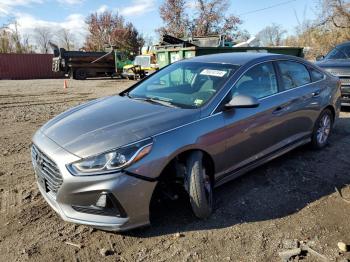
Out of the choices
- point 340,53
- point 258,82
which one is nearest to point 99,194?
point 258,82

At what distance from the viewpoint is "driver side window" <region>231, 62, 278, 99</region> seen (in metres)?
3.86

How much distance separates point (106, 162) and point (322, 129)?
4.00 metres

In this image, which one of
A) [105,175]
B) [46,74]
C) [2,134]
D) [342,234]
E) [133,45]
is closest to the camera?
[105,175]

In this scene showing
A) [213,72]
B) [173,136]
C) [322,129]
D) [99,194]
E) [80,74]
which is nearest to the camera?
[99,194]

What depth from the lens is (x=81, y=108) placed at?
13.4 ft

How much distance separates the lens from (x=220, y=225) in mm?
3342

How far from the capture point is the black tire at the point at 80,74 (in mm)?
25656

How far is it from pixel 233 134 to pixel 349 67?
233 inches

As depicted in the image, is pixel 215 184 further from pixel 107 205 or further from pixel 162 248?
pixel 107 205

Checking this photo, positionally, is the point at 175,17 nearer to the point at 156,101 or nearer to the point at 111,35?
the point at 111,35

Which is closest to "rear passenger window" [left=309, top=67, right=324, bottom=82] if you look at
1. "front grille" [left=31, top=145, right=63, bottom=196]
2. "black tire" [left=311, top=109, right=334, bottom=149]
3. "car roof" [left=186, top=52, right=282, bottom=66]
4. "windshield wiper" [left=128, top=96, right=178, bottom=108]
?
"black tire" [left=311, top=109, right=334, bottom=149]

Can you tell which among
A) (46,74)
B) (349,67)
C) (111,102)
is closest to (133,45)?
(46,74)

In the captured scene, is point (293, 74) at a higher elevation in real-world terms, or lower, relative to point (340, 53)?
lower

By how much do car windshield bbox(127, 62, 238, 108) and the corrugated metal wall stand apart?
3064 centimetres
